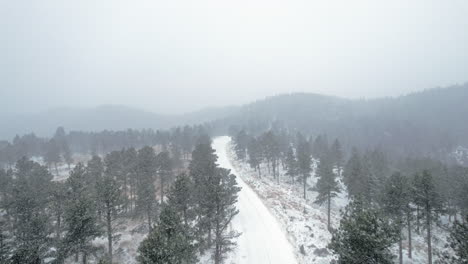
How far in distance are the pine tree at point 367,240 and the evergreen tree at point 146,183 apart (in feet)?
79.6

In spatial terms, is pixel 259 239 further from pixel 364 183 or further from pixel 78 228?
pixel 364 183

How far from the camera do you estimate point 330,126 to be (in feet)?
628

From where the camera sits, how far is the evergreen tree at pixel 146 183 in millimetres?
29875

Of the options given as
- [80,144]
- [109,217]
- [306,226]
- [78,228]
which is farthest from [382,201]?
[80,144]

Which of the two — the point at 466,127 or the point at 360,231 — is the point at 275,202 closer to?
the point at 360,231

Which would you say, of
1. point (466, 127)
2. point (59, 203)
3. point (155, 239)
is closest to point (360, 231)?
point (155, 239)

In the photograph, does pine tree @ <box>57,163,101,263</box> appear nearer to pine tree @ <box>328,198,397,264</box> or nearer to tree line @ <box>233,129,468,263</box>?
tree line @ <box>233,129,468,263</box>

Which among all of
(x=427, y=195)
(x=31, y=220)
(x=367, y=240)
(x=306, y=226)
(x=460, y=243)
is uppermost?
(x=367, y=240)

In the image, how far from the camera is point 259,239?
29672 millimetres

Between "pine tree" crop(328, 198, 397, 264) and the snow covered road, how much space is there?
13.0m

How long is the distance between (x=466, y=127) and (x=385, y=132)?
7388cm

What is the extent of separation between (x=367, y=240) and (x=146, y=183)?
93.1 feet

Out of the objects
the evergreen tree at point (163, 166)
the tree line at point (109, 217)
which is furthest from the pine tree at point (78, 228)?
the evergreen tree at point (163, 166)

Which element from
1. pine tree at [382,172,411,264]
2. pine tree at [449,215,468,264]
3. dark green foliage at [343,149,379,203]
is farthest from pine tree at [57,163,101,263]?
dark green foliage at [343,149,379,203]
